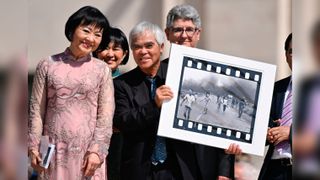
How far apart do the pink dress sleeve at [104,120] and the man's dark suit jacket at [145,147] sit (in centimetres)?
8

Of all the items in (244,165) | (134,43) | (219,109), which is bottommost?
(244,165)

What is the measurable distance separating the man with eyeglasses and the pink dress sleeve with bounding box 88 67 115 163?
256 mm

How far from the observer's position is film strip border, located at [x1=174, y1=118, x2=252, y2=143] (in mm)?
2693

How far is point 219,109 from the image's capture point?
2736 millimetres

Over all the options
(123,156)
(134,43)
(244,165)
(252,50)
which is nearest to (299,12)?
(134,43)

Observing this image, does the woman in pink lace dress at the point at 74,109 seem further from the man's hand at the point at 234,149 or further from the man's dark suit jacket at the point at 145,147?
the man's hand at the point at 234,149

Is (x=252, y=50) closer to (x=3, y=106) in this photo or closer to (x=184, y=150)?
(x=184, y=150)

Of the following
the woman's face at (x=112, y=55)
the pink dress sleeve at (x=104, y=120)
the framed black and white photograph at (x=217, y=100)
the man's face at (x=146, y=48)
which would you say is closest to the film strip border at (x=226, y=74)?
the framed black and white photograph at (x=217, y=100)

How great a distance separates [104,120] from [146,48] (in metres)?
0.29

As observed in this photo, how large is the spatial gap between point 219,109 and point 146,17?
1012mm

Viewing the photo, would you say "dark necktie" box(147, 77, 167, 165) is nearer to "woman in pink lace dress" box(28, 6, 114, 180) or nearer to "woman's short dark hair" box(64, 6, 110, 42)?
"woman in pink lace dress" box(28, 6, 114, 180)

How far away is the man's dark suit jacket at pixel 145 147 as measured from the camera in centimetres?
269

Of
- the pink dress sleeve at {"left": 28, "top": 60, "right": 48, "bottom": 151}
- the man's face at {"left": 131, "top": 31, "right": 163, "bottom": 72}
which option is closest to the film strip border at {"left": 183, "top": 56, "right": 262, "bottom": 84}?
the man's face at {"left": 131, "top": 31, "right": 163, "bottom": 72}

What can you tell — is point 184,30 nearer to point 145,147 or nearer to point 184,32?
point 184,32
